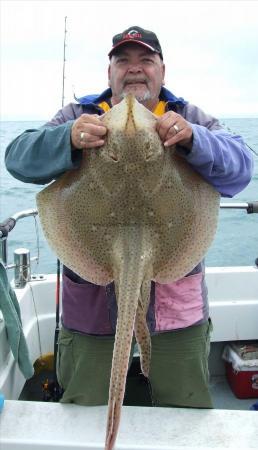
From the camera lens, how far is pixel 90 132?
2033mm

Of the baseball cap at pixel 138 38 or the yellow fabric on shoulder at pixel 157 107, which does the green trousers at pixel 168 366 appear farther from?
the baseball cap at pixel 138 38

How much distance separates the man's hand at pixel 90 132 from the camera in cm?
202

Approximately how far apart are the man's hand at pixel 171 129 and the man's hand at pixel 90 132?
0.24m

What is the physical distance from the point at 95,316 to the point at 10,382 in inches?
34.6

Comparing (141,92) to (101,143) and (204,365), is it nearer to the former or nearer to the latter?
(101,143)

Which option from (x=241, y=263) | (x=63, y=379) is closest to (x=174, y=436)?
(x=63, y=379)

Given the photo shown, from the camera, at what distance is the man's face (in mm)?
2730

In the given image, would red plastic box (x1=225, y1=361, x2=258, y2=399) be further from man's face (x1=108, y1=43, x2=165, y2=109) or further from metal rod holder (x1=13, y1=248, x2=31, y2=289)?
man's face (x1=108, y1=43, x2=165, y2=109)

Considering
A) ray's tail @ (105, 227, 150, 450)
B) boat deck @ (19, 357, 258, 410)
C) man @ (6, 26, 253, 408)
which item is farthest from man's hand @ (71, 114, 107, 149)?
boat deck @ (19, 357, 258, 410)

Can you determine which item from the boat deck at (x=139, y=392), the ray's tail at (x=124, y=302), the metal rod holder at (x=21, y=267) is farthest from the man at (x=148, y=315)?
the metal rod holder at (x=21, y=267)

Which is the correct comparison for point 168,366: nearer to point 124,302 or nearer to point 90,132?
point 124,302

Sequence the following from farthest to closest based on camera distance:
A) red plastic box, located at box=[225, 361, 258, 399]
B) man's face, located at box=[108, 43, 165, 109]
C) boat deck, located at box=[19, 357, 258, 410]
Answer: red plastic box, located at box=[225, 361, 258, 399] → boat deck, located at box=[19, 357, 258, 410] → man's face, located at box=[108, 43, 165, 109]

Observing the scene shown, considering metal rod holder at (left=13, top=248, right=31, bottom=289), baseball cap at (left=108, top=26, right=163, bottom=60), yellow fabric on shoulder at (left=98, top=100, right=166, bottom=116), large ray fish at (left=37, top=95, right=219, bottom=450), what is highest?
baseball cap at (left=108, top=26, right=163, bottom=60)

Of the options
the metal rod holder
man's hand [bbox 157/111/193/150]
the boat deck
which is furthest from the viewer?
the metal rod holder
